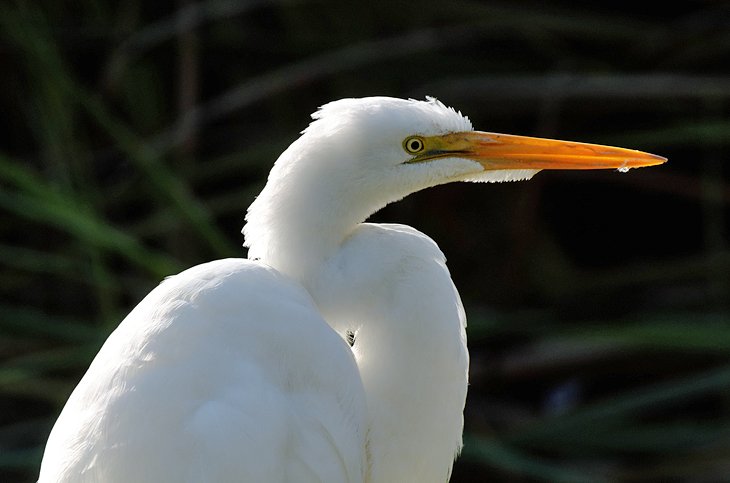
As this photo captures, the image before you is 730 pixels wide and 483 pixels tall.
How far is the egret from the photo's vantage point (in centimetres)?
165

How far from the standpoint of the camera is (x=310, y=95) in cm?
387

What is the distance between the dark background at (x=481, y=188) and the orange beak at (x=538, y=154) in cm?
147

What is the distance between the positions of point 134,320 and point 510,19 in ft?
7.38

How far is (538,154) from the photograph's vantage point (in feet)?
5.98

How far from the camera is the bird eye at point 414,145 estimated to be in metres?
1.77

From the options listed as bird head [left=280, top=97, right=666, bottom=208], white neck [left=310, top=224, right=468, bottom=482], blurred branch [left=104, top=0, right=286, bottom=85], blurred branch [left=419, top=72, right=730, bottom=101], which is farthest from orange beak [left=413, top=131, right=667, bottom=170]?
blurred branch [left=104, top=0, right=286, bottom=85]

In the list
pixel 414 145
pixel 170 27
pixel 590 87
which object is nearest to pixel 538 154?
pixel 414 145

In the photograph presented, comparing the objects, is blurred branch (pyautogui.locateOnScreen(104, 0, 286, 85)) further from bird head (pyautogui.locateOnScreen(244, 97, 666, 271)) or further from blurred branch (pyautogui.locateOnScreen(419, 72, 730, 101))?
bird head (pyautogui.locateOnScreen(244, 97, 666, 271))

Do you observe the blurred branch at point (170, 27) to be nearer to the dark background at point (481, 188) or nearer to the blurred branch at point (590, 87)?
the dark background at point (481, 188)

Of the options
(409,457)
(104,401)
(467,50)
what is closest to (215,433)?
(104,401)

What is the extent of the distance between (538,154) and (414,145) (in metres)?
0.19

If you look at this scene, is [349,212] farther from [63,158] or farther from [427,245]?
[63,158]

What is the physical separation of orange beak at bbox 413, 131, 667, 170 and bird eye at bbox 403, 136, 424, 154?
0.18ft

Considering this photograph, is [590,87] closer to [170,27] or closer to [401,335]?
[170,27]
